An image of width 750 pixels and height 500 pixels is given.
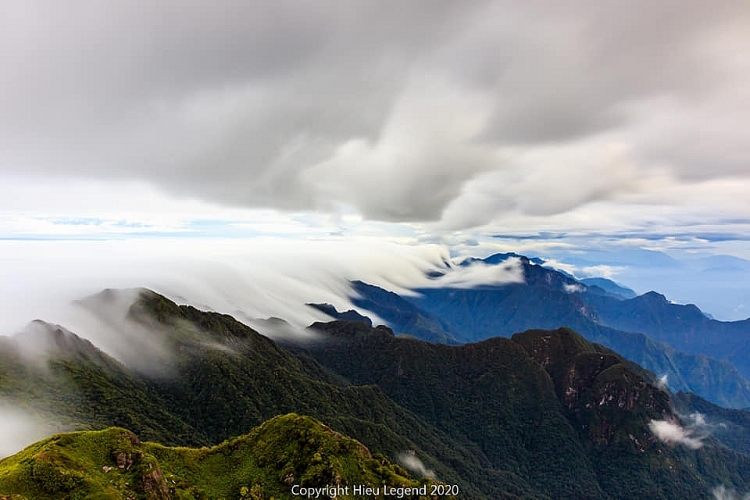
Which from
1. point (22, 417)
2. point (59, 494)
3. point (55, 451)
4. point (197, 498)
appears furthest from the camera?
point (22, 417)

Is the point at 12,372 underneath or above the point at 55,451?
underneath

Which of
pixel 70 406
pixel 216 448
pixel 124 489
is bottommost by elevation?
pixel 70 406

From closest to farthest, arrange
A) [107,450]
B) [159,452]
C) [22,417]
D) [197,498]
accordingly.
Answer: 1. [107,450]
2. [197,498]
3. [159,452]
4. [22,417]

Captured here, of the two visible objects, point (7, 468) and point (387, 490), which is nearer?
point (7, 468)

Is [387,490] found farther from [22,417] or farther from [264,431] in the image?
[22,417]

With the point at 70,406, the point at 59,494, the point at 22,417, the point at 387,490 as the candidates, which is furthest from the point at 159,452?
the point at 70,406

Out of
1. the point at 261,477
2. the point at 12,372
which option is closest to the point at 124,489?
the point at 261,477
